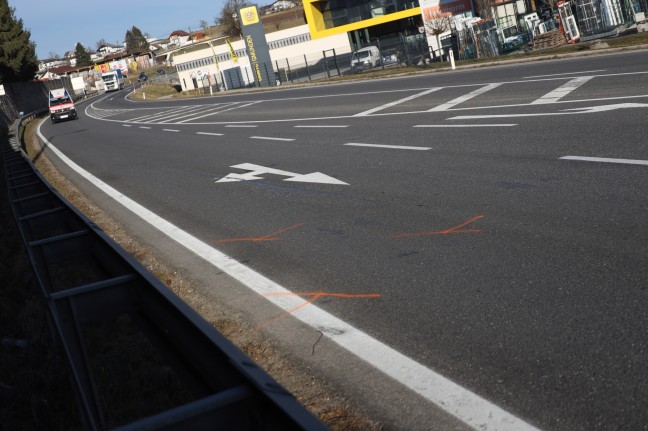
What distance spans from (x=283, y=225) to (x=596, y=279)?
402 centimetres

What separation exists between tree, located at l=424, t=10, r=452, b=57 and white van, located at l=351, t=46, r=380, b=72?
3.91m

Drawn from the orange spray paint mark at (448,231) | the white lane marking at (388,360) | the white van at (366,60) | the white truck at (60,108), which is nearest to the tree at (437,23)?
the white van at (366,60)

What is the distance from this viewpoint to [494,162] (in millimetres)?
9461

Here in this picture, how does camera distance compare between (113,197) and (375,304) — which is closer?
(375,304)

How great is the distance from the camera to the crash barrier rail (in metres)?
2.50

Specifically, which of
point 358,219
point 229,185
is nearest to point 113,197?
point 229,185

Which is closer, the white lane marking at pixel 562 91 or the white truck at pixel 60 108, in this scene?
the white lane marking at pixel 562 91

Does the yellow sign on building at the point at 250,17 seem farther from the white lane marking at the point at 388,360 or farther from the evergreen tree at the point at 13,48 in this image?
the white lane marking at the point at 388,360

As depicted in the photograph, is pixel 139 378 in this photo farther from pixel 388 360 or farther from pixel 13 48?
pixel 13 48

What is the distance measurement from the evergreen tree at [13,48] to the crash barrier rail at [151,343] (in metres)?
71.8

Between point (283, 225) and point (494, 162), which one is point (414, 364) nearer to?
point (283, 225)

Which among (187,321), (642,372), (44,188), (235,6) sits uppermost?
(235,6)

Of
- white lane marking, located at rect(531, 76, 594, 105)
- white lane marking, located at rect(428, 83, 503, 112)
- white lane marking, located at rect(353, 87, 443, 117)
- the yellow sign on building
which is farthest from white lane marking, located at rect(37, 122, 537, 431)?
the yellow sign on building

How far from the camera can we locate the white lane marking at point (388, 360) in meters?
3.49
